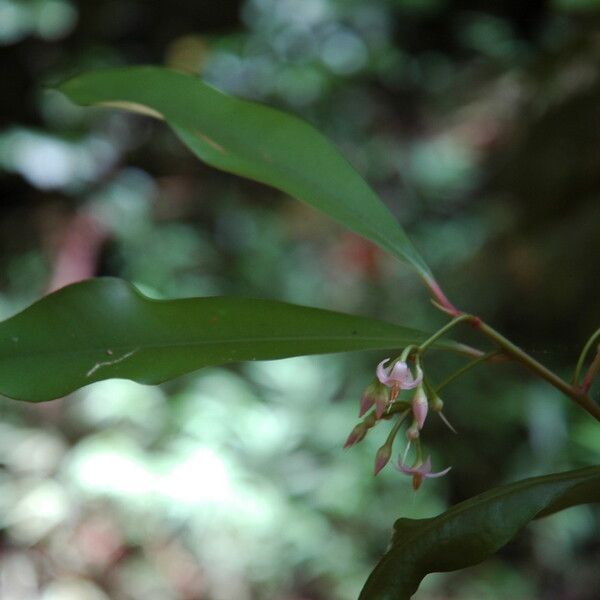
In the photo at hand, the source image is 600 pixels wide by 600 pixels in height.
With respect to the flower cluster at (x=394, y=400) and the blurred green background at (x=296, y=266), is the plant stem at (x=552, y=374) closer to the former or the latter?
the flower cluster at (x=394, y=400)

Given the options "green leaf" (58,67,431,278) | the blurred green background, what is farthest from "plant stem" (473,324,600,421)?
the blurred green background

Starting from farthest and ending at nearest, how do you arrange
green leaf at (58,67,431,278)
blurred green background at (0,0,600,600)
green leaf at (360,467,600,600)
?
blurred green background at (0,0,600,600), green leaf at (58,67,431,278), green leaf at (360,467,600,600)

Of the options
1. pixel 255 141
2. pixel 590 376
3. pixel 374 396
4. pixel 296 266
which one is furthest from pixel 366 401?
pixel 296 266

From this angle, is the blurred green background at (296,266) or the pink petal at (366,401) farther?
the blurred green background at (296,266)

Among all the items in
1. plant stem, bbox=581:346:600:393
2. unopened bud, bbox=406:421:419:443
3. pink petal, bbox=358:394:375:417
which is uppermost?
plant stem, bbox=581:346:600:393

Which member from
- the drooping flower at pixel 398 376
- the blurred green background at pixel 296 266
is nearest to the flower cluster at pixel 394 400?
the drooping flower at pixel 398 376

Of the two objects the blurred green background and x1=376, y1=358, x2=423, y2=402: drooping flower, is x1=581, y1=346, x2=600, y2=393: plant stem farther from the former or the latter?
the blurred green background

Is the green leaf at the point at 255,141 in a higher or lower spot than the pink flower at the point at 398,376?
higher

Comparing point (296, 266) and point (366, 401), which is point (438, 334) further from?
point (296, 266)

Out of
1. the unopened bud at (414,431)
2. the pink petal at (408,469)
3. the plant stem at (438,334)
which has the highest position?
the plant stem at (438,334)
